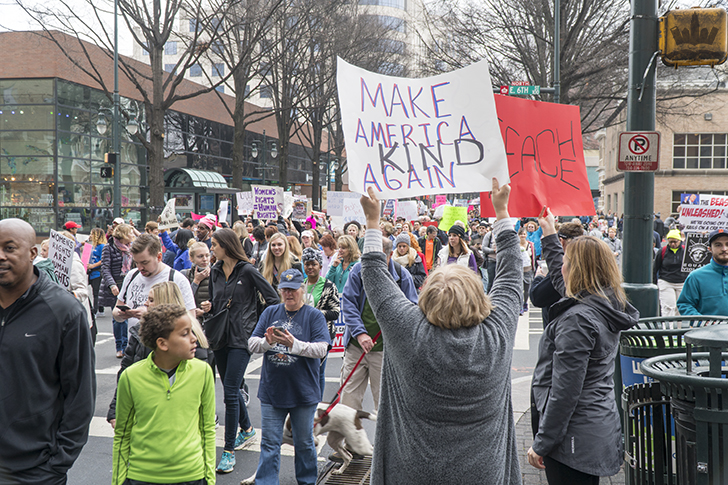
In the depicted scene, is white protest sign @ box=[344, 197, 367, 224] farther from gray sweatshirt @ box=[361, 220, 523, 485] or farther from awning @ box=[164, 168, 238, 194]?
gray sweatshirt @ box=[361, 220, 523, 485]

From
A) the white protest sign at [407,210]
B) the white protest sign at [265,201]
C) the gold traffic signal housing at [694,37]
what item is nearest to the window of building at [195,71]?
the white protest sign at [407,210]

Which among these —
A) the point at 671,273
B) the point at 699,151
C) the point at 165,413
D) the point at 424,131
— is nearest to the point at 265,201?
the point at 671,273

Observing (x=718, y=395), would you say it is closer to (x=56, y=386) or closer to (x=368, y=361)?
(x=56, y=386)

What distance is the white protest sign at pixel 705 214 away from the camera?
10773mm

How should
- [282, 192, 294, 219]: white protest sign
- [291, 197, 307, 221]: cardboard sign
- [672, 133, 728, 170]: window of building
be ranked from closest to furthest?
[282, 192, 294, 219]: white protest sign → [291, 197, 307, 221]: cardboard sign → [672, 133, 728, 170]: window of building

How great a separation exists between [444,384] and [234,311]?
3.54 metres

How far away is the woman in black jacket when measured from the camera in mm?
5355

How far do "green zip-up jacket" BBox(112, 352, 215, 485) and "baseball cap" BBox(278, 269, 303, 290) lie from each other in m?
1.43

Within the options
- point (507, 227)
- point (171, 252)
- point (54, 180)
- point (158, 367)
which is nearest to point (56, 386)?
point (158, 367)

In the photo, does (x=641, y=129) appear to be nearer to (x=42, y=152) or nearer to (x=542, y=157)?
(x=542, y=157)

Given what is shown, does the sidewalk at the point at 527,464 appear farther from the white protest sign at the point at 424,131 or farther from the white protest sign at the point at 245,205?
the white protest sign at the point at 245,205

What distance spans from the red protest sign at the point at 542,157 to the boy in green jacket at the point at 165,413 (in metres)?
2.37

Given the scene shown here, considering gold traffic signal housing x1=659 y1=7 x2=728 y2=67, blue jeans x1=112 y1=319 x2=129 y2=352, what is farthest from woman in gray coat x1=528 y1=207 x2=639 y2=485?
blue jeans x1=112 y1=319 x2=129 y2=352

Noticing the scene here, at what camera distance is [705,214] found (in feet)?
35.8
